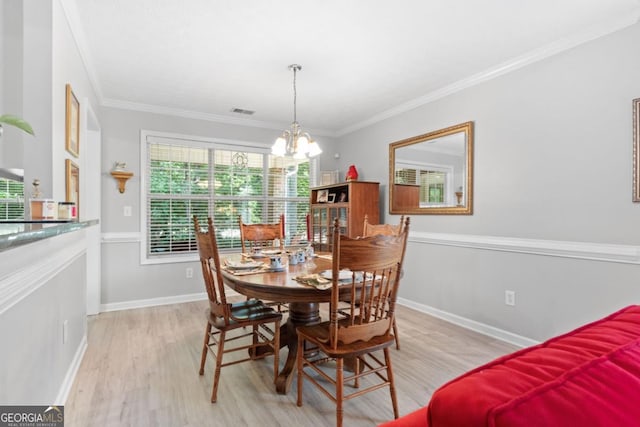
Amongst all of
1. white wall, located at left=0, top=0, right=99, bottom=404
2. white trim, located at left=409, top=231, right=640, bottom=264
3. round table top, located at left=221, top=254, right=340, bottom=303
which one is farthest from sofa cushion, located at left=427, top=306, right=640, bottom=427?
white trim, located at left=409, top=231, right=640, bottom=264

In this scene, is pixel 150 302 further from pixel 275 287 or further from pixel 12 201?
pixel 275 287

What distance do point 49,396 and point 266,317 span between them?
3.82 ft

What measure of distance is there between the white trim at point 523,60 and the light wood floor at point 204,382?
2374mm

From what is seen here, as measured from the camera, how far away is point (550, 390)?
0.48m

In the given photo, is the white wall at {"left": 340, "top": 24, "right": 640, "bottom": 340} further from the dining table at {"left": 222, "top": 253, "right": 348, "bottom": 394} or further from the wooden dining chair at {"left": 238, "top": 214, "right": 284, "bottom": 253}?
the wooden dining chair at {"left": 238, "top": 214, "right": 284, "bottom": 253}

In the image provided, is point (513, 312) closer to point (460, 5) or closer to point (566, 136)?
point (566, 136)

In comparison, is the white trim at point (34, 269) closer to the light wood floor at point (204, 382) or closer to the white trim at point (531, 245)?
the light wood floor at point (204, 382)

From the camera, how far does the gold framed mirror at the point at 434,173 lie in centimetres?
330

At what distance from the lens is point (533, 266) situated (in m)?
2.75

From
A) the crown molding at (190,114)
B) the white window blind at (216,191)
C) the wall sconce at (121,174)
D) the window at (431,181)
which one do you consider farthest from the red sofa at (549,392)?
the crown molding at (190,114)

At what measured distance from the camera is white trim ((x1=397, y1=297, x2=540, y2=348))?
2826 mm

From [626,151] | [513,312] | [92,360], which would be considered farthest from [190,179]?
[626,151]

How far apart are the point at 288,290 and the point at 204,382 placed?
1046 millimetres

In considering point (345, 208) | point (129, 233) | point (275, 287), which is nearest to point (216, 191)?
point (129, 233)
